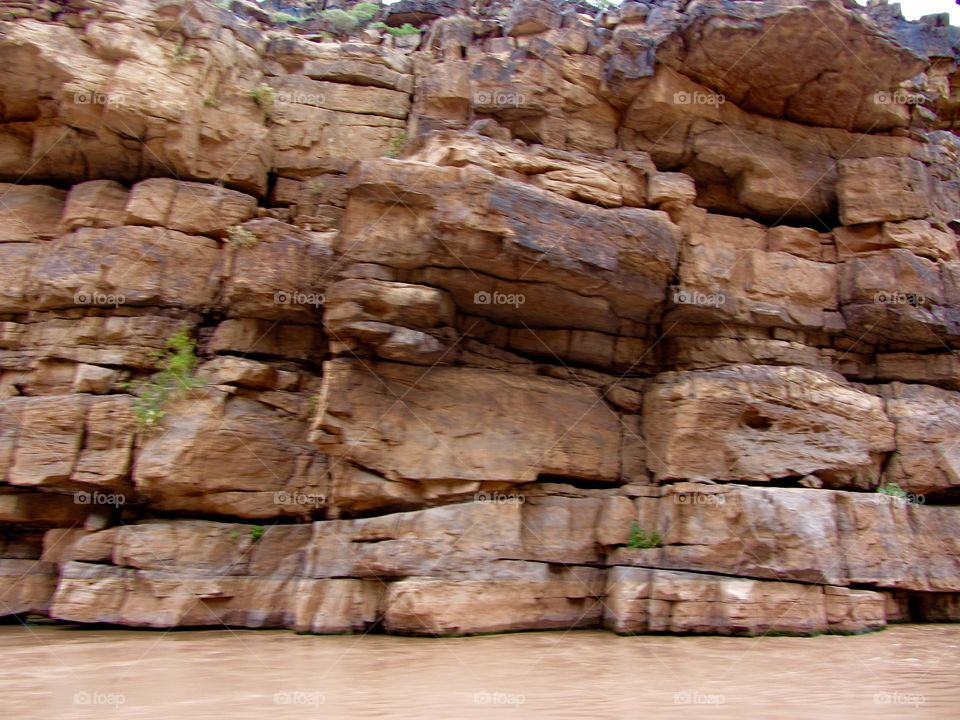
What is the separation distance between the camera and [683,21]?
38.7 feet

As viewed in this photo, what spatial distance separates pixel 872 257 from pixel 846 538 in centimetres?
524

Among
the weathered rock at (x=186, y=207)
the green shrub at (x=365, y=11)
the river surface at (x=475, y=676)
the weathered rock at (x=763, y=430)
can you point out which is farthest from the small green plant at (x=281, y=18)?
the river surface at (x=475, y=676)

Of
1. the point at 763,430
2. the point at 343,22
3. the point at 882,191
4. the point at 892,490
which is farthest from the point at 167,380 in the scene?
the point at 882,191

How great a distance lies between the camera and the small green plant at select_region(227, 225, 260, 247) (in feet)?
36.2

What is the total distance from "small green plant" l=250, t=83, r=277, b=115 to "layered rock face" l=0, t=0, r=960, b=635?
0.20 feet

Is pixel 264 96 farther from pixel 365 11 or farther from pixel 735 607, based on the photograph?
pixel 735 607

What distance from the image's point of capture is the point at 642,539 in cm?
995

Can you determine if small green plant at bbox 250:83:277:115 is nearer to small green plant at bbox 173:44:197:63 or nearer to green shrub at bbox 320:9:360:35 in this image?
small green plant at bbox 173:44:197:63

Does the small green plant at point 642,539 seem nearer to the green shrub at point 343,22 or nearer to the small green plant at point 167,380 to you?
the small green plant at point 167,380

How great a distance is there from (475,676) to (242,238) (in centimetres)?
800

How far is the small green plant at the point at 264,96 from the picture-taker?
12.7 metres

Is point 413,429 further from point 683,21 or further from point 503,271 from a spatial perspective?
point 683,21

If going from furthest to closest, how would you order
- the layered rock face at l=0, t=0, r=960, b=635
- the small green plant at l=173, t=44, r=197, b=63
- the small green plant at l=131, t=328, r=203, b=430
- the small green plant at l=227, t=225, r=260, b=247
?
1. the small green plant at l=173, t=44, r=197, b=63
2. the small green plant at l=227, t=225, r=260, b=247
3. the small green plant at l=131, t=328, r=203, b=430
4. the layered rock face at l=0, t=0, r=960, b=635

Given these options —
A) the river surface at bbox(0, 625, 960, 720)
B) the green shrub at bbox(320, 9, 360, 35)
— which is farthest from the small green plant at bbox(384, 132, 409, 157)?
the river surface at bbox(0, 625, 960, 720)
